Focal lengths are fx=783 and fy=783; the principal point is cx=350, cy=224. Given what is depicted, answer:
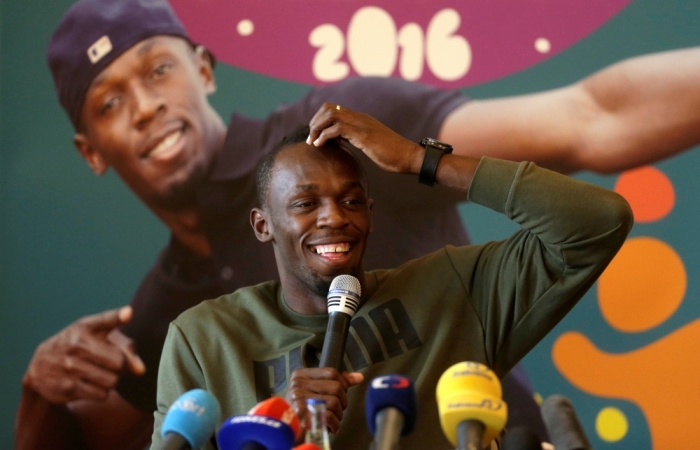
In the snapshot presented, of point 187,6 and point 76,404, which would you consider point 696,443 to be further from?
point 187,6

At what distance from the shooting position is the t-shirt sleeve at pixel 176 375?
5.91ft

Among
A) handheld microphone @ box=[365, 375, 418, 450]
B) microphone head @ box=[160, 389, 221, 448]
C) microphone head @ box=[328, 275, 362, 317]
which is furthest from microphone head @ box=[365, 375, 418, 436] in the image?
microphone head @ box=[328, 275, 362, 317]

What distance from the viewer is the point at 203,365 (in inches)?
71.8

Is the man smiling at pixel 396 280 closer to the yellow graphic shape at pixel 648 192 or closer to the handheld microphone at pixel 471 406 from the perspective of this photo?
the handheld microphone at pixel 471 406

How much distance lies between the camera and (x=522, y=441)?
1036 millimetres

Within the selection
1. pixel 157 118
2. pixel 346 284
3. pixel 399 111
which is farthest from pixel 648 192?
pixel 157 118

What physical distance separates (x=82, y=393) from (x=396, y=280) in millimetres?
1400

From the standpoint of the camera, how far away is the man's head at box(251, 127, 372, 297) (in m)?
1.86

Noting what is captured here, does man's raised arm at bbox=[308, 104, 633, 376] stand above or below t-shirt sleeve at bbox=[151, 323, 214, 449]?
above

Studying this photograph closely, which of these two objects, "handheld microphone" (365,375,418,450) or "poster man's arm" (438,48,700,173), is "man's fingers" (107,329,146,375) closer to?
"poster man's arm" (438,48,700,173)

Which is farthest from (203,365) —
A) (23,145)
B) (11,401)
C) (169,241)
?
(23,145)

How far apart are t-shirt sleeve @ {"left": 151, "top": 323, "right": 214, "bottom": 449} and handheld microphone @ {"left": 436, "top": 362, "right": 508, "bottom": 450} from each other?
36.7 inches

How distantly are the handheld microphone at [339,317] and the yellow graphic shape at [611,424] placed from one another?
1257mm

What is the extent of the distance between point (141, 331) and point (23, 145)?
2.88ft
